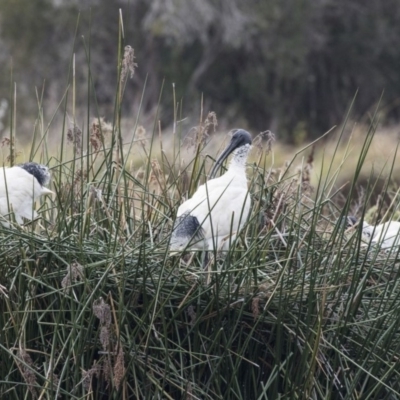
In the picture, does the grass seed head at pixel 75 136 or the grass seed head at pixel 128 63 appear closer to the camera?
the grass seed head at pixel 128 63

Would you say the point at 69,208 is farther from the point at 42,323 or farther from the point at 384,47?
the point at 384,47

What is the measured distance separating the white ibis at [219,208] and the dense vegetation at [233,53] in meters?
13.3

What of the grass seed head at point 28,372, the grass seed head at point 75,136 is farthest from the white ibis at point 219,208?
the grass seed head at point 28,372

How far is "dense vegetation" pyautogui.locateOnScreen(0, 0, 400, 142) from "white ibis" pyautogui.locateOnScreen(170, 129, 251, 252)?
43.7 ft

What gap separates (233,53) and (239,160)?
1680cm

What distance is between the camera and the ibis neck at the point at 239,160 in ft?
11.2

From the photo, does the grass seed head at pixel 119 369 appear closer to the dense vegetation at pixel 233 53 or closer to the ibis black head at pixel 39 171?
the ibis black head at pixel 39 171

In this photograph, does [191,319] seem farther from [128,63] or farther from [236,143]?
[236,143]

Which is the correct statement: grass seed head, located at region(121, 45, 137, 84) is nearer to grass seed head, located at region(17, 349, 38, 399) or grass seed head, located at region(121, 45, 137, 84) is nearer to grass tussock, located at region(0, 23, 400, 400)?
grass tussock, located at region(0, 23, 400, 400)

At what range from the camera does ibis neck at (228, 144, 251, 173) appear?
11.2ft

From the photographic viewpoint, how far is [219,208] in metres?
3.26

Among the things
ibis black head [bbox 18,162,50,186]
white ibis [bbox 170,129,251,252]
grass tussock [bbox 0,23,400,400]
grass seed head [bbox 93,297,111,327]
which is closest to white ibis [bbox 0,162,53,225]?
ibis black head [bbox 18,162,50,186]

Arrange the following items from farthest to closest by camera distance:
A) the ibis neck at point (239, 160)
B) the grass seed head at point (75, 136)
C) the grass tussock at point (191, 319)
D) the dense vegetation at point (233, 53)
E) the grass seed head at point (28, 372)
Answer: the dense vegetation at point (233, 53), the ibis neck at point (239, 160), the grass seed head at point (75, 136), the grass tussock at point (191, 319), the grass seed head at point (28, 372)

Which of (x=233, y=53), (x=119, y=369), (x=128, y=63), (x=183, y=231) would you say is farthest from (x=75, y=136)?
(x=233, y=53)
